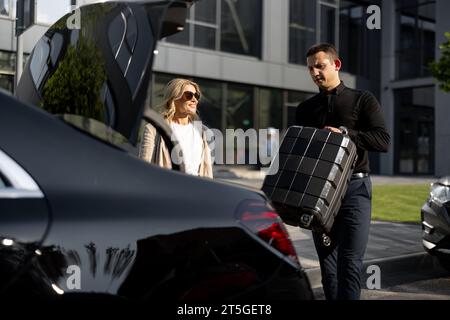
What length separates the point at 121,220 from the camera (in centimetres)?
166

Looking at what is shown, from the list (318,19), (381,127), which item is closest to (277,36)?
(318,19)

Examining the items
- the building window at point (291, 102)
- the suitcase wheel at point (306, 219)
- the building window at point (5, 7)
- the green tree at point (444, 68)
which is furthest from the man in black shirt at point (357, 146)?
the building window at point (291, 102)

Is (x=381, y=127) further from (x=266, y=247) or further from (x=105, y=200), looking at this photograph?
(x=105, y=200)

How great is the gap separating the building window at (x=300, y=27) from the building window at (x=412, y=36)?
251 inches

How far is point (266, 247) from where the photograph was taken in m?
1.79

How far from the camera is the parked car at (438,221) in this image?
4746mm

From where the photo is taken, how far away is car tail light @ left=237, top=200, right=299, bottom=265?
1795 mm

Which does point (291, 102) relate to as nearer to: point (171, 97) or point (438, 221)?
point (438, 221)

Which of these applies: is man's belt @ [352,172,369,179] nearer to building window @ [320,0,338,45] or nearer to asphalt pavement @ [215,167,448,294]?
asphalt pavement @ [215,167,448,294]

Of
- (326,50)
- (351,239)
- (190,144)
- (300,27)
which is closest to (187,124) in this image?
(190,144)

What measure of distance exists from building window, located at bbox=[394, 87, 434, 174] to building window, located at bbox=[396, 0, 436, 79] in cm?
106

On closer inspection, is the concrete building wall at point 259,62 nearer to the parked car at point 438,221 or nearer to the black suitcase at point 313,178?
the parked car at point 438,221

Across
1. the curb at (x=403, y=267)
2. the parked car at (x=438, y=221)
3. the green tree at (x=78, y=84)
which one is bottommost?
the curb at (x=403, y=267)
